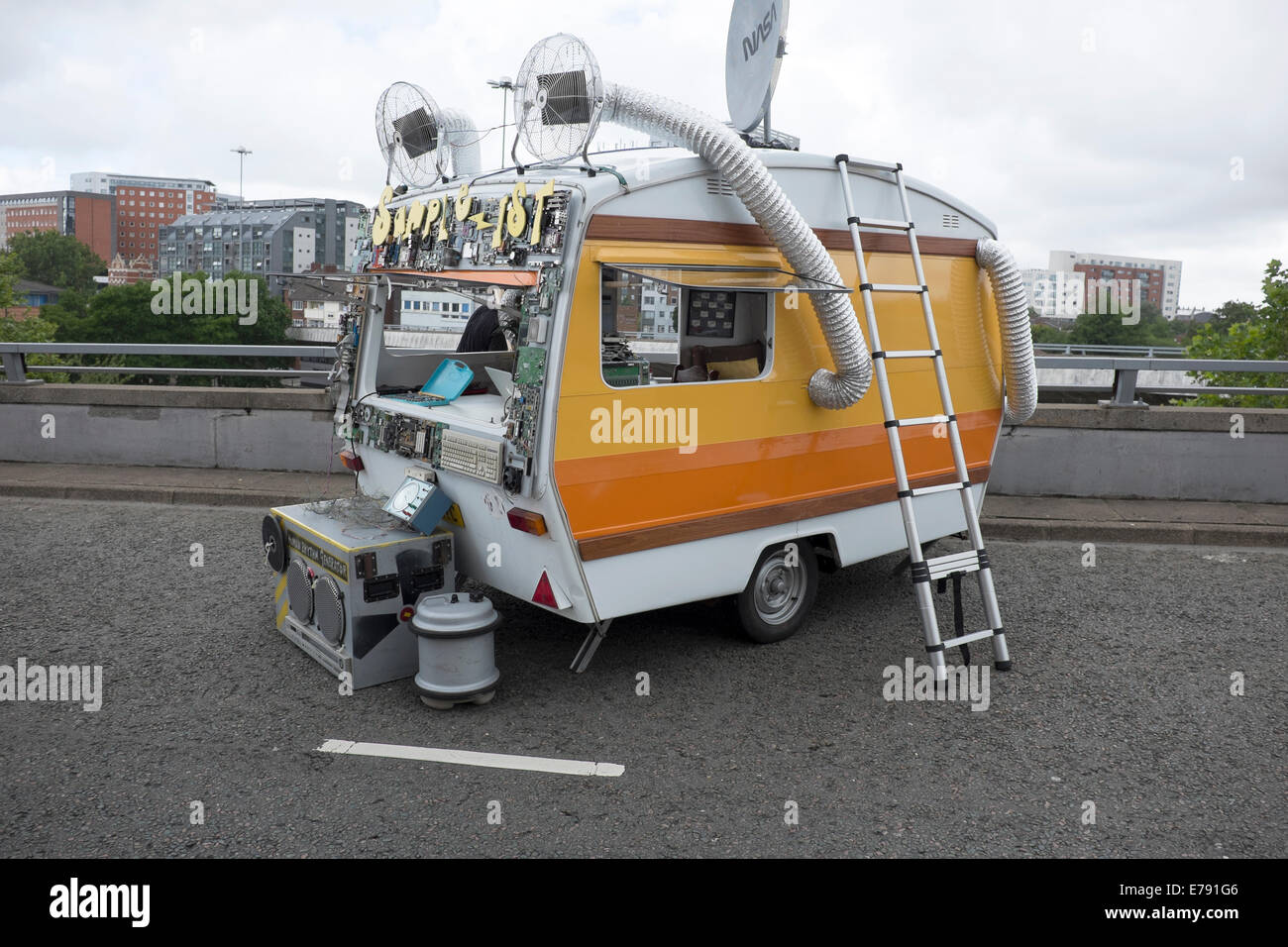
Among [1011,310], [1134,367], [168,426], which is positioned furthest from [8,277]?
[1011,310]

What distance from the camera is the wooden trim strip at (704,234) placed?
15.8 ft

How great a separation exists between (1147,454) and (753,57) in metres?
5.78

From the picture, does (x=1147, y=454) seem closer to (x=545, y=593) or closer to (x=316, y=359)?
(x=545, y=593)

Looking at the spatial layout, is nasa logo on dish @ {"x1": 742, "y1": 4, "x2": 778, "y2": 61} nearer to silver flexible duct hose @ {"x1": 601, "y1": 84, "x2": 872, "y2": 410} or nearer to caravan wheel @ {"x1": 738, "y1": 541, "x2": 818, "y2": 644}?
silver flexible duct hose @ {"x1": 601, "y1": 84, "x2": 872, "y2": 410}

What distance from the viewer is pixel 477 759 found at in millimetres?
4543

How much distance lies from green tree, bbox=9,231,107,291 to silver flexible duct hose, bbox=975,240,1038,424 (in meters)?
106

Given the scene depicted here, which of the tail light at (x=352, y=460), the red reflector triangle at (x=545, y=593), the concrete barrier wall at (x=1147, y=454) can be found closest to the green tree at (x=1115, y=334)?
the concrete barrier wall at (x=1147, y=454)

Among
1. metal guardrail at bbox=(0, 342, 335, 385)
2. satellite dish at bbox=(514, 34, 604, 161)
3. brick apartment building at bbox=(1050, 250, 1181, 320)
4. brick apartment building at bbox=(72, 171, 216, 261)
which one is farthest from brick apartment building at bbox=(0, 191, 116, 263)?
satellite dish at bbox=(514, 34, 604, 161)

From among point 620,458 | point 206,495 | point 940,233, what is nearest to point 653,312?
point 620,458

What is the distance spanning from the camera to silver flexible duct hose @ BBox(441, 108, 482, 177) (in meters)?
6.09

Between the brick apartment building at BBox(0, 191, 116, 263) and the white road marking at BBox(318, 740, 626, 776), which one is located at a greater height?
the brick apartment building at BBox(0, 191, 116, 263)

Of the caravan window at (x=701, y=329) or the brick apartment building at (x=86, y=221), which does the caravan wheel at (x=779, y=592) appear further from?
the brick apartment building at (x=86, y=221)

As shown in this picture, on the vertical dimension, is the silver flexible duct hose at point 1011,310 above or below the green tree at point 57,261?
below

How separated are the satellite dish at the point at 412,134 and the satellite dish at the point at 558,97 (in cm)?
117
